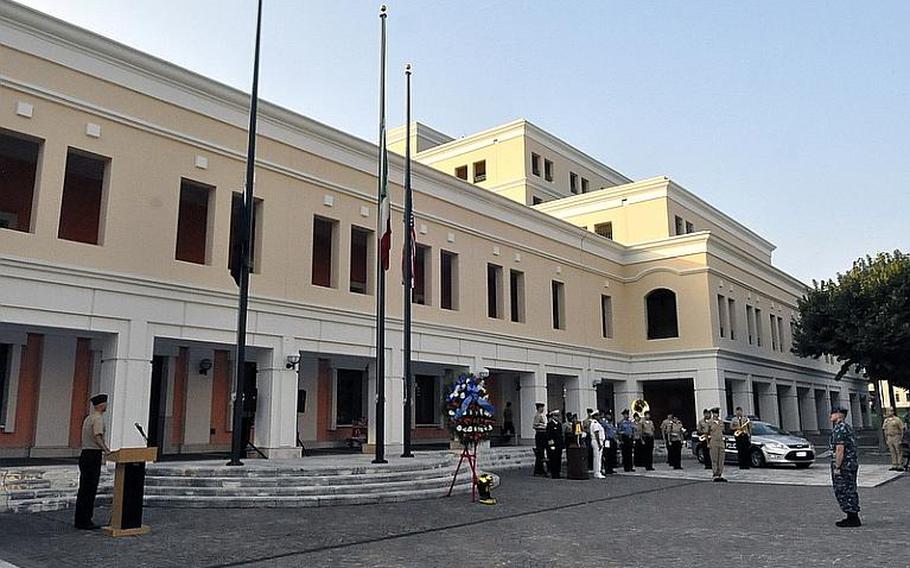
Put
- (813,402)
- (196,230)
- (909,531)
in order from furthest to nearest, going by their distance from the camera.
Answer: (813,402) < (196,230) < (909,531)

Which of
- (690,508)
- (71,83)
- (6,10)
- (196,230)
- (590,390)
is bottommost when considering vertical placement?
(690,508)

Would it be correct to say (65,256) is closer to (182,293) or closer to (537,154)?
(182,293)

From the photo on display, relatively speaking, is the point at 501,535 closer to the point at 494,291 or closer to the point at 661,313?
the point at 494,291

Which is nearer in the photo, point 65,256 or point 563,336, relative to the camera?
point 65,256

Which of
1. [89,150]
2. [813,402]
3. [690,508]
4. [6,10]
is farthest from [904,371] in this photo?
[6,10]

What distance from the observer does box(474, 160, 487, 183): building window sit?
1649 inches

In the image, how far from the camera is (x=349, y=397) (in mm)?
25281

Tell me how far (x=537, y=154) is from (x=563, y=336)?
14.4 m

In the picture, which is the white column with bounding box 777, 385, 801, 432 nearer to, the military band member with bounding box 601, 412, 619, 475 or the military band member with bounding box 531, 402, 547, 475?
the military band member with bounding box 601, 412, 619, 475

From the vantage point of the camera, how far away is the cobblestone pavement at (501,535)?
843 centimetres

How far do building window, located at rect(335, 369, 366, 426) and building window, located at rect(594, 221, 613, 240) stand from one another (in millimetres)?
19112

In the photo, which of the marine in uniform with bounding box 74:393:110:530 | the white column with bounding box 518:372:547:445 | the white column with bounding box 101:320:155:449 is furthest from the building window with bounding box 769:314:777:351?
the marine in uniform with bounding box 74:393:110:530

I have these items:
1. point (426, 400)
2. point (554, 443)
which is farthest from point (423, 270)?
point (554, 443)

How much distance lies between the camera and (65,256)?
1541 centimetres
